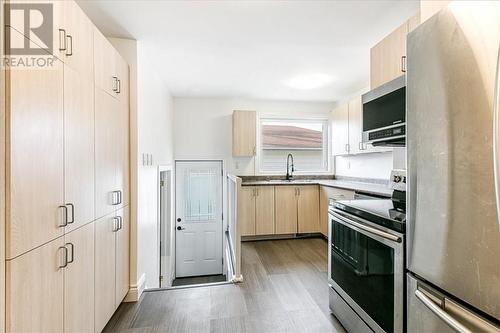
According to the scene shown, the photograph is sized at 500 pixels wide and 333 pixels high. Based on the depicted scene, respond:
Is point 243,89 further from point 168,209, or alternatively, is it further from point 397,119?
point 397,119

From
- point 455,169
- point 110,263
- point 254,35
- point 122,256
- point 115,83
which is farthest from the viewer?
point 254,35

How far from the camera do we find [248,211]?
13.3 ft

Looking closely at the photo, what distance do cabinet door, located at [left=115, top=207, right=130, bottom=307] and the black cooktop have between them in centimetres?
185

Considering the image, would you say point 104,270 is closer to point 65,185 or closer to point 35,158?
point 65,185

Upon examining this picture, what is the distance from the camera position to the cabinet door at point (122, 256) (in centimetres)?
210

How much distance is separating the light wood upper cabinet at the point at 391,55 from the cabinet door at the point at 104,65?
2.31m

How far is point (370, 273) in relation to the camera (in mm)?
1561

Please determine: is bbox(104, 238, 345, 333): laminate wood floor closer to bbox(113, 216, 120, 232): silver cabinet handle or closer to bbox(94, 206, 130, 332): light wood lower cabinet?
bbox(94, 206, 130, 332): light wood lower cabinet

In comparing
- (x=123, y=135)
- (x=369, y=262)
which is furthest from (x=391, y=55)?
(x=123, y=135)

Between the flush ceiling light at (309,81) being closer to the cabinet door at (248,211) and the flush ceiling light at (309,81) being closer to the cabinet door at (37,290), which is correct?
the cabinet door at (248,211)

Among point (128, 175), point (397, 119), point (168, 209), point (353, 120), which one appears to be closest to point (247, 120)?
point (353, 120)

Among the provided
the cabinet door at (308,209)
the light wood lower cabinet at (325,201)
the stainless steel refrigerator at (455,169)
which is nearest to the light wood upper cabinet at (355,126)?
the light wood lower cabinet at (325,201)

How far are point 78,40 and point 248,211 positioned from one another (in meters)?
3.13

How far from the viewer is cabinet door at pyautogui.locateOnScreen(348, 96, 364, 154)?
3639mm
